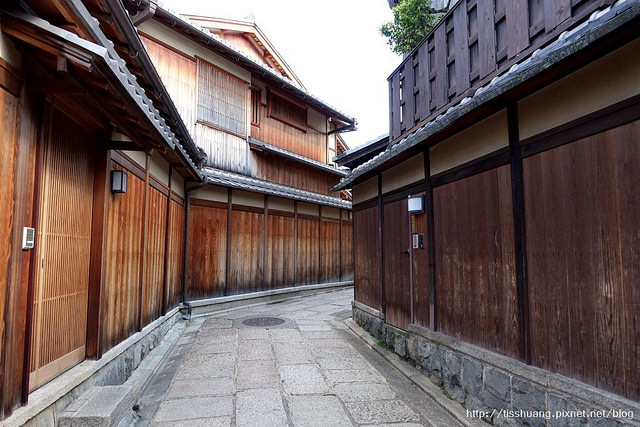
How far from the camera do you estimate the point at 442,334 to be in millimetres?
5145

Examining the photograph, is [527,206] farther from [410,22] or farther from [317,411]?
[410,22]

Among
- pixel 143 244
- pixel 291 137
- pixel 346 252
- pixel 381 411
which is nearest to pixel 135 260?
pixel 143 244

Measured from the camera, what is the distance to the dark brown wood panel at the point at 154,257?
6469 mm

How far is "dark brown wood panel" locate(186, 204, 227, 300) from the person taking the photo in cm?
969

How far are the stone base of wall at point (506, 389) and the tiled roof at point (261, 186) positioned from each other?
244 inches

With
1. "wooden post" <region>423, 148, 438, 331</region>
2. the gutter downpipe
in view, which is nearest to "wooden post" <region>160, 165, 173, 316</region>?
the gutter downpipe

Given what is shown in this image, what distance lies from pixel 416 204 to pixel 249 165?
7.25 meters

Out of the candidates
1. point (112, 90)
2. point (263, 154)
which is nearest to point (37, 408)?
point (112, 90)

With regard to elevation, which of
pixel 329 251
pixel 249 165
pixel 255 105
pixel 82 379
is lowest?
pixel 82 379

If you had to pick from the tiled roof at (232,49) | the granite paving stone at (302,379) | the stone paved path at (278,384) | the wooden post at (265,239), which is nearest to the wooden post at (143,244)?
the stone paved path at (278,384)

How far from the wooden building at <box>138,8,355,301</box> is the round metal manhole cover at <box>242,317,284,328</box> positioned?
1.52 meters

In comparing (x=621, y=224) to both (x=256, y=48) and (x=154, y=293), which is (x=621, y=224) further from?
(x=256, y=48)

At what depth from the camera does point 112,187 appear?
4.68m

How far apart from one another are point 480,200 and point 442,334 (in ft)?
6.37
